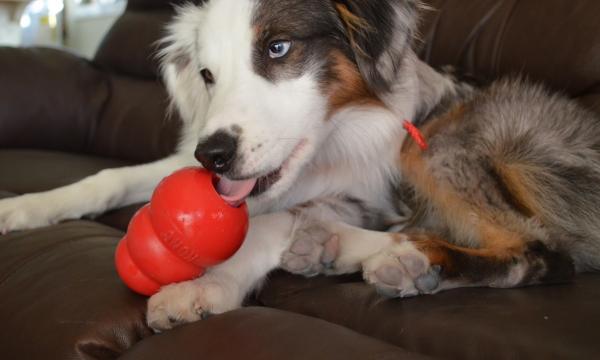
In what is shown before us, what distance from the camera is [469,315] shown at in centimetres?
116

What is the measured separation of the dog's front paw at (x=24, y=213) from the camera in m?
1.74

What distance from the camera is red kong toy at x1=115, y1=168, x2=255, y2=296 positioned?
3.94 feet

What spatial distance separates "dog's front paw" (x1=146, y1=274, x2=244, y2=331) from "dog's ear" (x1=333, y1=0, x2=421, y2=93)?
73 cm

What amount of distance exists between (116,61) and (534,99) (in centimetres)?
250

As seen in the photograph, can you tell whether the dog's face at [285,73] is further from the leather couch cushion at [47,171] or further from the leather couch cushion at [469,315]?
the leather couch cushion at [47,171]

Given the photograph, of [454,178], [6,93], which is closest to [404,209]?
[454,178]

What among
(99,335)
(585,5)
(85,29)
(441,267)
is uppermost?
(585,5)

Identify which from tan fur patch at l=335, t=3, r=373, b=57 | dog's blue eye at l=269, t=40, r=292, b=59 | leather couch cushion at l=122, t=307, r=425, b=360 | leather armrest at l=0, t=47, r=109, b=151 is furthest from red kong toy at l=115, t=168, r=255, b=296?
leather armrest at l=0, t=47, r=109, b=151

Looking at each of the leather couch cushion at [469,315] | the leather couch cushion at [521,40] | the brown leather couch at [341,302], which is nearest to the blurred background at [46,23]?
the brown leather couch at [341,302]

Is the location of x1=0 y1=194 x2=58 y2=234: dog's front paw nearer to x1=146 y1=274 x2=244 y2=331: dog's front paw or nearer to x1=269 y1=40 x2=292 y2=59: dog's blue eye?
x1=146 y1=274 x2=244 y2=331: dog's front paw

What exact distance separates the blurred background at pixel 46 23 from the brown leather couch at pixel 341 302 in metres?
3.58

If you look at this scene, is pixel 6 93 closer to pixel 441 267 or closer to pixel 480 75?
pixel 480 75

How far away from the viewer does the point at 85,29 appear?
19.7ft

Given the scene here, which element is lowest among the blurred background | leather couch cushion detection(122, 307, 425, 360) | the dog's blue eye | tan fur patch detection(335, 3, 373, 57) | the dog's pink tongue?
the blurred background
